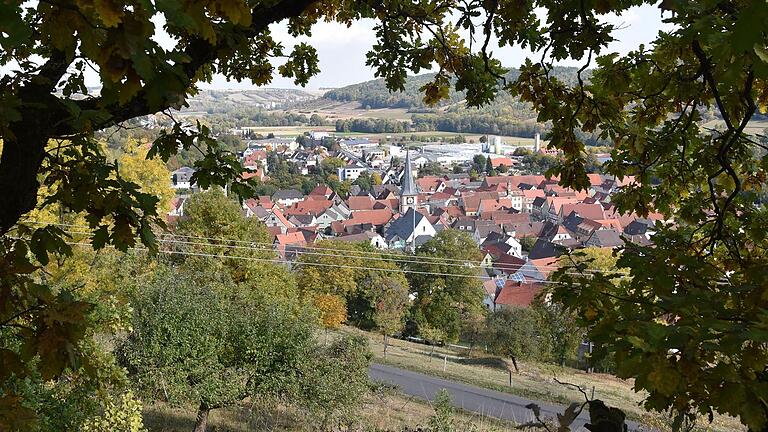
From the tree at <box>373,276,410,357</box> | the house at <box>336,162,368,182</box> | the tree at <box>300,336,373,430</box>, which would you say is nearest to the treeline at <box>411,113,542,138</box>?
the house at <box>336,162,368,182</box>

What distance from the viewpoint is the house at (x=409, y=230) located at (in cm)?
6933

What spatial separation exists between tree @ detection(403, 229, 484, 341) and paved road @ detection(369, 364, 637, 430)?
12.6 metres

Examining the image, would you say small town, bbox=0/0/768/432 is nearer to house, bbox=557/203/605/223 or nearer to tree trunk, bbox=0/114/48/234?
tree trunk, bbox=0/114/48/234

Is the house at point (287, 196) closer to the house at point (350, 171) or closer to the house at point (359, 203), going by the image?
the house at point (359, 203)

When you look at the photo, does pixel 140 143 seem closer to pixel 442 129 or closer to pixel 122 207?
pixel 122 207

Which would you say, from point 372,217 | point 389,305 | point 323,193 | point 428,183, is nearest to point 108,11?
point 389,305

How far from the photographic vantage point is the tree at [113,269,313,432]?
428 inches

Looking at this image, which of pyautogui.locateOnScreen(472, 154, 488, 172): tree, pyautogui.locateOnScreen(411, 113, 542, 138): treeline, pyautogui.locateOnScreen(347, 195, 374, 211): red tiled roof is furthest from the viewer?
pyautogui.locateOnScreen(411, 113, 542, 138): treeline

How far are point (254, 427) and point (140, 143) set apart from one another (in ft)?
47.6

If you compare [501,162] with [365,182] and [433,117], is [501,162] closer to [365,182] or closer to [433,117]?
[365,182]

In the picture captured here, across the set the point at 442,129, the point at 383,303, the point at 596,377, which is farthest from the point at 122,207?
the point at 442,129

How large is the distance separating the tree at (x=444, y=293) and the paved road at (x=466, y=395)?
12604mm

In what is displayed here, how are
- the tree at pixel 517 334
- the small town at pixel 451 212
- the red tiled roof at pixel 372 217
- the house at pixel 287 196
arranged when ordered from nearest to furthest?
the tree at pixel 517 334 → the small town at pixel 451 212 → the red tiled roof at pixel 372 217 → the house at pixel 287 196

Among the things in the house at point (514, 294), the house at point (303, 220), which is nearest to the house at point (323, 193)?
the house at point (303, 220)
